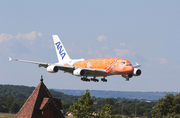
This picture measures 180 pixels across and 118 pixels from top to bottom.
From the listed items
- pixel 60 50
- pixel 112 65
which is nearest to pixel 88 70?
pixel 112 65

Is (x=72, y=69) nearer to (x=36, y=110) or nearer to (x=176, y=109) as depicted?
(x=176, y=109)

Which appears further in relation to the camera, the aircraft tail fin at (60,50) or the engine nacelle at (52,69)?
the aircraft tail fin at (60,50)

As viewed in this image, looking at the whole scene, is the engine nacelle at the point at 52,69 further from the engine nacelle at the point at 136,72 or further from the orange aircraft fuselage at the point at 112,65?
the engine nacelle at the point at 136,72

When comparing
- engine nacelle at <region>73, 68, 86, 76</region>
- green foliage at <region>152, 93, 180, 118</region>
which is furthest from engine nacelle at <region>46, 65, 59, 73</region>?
green foliage at <region>152, 93, 180, 118</region>

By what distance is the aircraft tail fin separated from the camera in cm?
9699

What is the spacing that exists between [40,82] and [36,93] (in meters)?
1.12

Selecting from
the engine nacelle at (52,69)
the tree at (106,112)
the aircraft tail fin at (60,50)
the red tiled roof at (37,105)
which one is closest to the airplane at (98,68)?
the engine nacelle at (52,69)

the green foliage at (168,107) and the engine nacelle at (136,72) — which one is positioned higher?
the engine nacelle at (136,72)

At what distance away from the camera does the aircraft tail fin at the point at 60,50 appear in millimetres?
96988

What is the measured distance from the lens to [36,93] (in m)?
30.2

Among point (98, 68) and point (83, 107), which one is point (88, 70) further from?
point (83, 107)

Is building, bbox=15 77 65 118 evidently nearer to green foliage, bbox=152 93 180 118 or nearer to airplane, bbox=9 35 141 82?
airplane, bbox=9 35 141 82

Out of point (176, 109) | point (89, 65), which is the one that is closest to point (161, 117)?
point (176, 109)

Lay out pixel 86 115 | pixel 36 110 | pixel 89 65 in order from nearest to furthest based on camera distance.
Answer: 1. pixel 36 110
2. pixel 86 115
3. pixel 89 65
